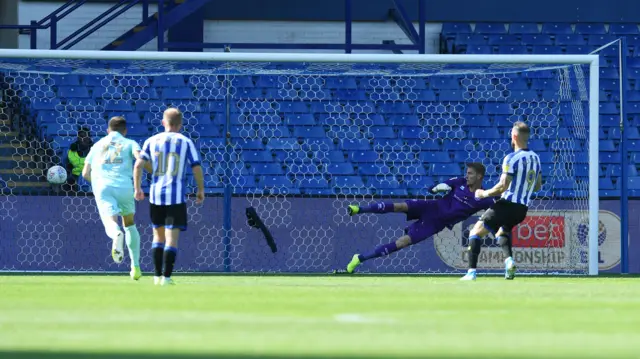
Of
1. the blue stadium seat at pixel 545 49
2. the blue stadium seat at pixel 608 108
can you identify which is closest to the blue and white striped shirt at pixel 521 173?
the blue stadium seat at pixel 608 108

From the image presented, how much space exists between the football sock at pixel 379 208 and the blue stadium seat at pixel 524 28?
762 centimetres

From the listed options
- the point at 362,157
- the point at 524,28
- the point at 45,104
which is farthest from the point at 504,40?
the point at 45,104

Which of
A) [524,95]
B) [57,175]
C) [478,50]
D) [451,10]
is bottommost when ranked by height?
[57,175]

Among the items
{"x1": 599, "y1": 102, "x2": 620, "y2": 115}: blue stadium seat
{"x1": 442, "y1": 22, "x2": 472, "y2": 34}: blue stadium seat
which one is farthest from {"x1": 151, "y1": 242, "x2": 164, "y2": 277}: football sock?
{"x1": 442, "y1": 22, "x2": 472, "y2": 34}: blue stadium seat

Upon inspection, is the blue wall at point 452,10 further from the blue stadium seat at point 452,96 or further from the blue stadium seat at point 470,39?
the blue stadium seat at point 452,96

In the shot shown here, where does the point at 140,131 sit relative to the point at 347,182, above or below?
above

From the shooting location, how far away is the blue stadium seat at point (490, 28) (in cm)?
2144

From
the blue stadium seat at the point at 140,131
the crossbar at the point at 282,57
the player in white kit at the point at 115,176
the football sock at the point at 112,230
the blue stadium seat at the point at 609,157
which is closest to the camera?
the football sock at the point at 112,230

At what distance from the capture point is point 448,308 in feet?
26.7

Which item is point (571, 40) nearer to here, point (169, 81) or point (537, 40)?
point (537, 40)

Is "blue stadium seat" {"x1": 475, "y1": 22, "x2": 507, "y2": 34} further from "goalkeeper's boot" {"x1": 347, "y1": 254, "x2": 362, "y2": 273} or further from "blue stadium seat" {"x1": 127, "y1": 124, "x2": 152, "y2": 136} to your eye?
"goalkeeper's boot" {"x1": 347, "y1": 254, "x2": 362, "y2": 273}

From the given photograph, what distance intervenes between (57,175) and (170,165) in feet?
12.7

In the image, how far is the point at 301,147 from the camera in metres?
16.7

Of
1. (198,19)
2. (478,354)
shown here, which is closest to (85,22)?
(198,19)
